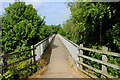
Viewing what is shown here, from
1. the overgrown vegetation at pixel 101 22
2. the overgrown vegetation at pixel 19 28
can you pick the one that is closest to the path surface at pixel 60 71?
the overgrown vegetation at pixel 101 22

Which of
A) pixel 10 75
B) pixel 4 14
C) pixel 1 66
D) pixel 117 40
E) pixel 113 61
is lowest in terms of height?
pixel 113 61

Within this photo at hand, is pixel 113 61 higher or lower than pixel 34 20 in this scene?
lower

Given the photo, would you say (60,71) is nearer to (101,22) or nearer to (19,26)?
(101,22)

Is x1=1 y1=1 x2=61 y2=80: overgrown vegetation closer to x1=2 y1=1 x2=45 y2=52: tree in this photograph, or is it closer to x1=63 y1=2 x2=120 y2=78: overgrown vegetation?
x1=2 y1=1 x2=45 y2=52: tree

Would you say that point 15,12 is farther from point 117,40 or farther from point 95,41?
point 117,40

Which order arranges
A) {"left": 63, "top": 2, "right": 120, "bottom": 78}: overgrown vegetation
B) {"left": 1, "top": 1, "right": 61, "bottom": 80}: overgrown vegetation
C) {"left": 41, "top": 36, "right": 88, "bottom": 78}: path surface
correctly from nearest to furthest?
1. {"left": 41, "top": 36, "right": 88, "bottom": 78}: path surface
2. {"left": 63, "top": 2, "right": 120, "bottom": 78}: overgrown vegetation
3. {"left": 1, "top": 1, "right": 61, "bottom": 80}: overgrown vegetation

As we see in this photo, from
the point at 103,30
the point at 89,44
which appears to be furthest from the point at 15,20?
the point at 103,30

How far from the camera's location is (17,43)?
A: 10625 millimetres

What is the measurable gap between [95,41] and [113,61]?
2322 mm

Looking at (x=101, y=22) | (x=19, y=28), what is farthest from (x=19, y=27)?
(x=101, y=22)

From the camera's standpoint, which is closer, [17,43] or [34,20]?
[17,43]

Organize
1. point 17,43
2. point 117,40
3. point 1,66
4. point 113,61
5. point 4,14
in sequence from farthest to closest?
point 4,14, point 17,43, point 113,61, point 117,40, point 1,66

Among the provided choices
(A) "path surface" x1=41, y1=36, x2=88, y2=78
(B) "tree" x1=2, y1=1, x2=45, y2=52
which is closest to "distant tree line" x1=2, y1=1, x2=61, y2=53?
(B) "tree" x1=2, y1=1, x2=45, y2=52

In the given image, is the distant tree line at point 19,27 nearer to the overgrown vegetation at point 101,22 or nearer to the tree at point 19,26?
the tree at point 19,26
